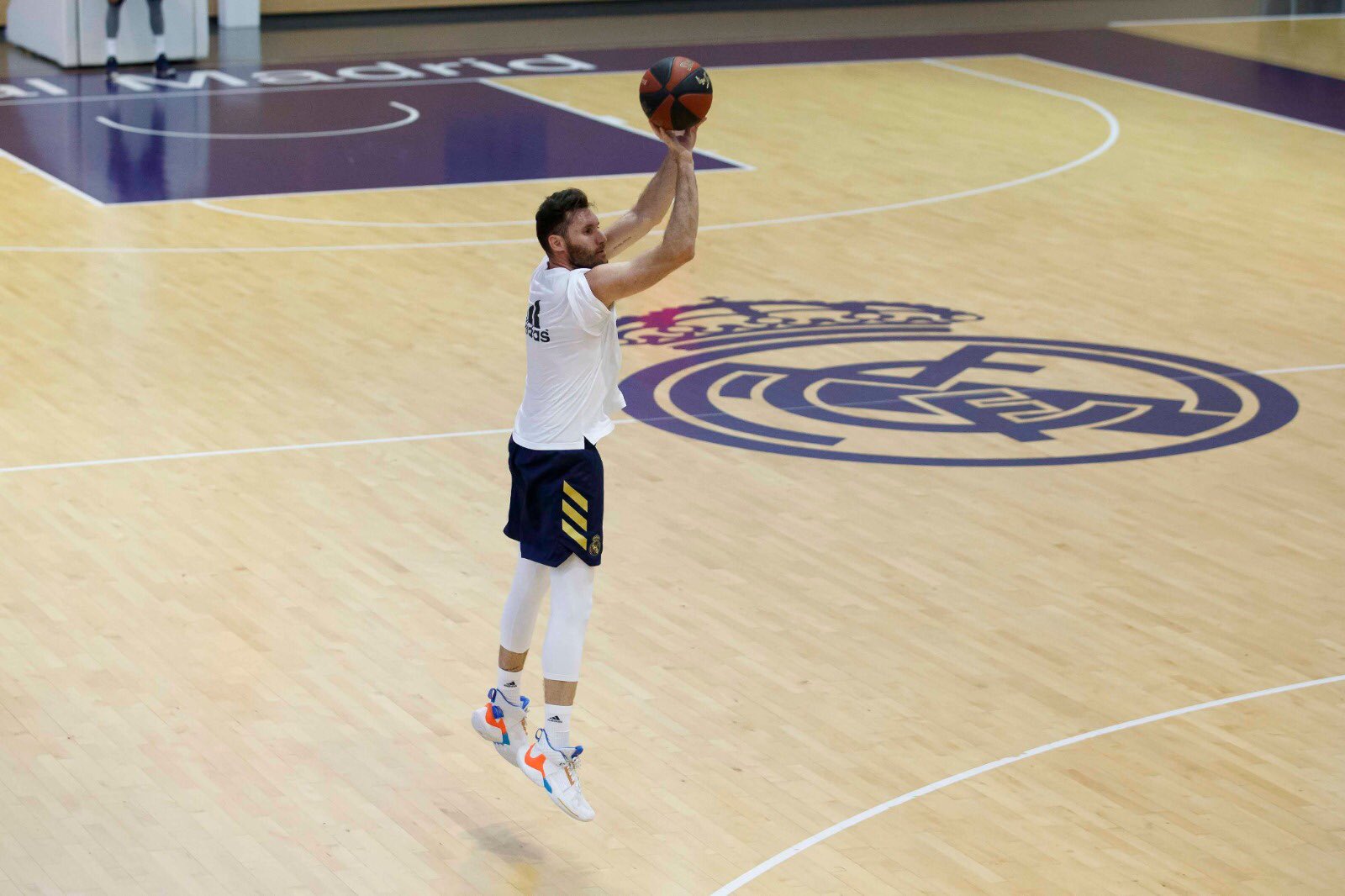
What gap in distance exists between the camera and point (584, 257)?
663 cm

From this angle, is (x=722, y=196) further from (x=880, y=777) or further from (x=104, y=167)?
(x=880, y=777)

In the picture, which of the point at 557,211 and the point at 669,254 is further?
Answer: the point at 557,211

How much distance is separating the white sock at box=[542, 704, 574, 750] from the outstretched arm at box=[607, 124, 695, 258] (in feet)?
4.95

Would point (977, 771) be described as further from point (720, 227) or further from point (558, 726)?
point (720, 227)

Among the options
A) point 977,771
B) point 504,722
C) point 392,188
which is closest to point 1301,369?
point 977,771

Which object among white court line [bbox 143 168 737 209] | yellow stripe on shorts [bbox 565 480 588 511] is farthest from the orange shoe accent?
white court line [bbox 143 168 737 209]

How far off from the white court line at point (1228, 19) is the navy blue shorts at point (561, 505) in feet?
73.0

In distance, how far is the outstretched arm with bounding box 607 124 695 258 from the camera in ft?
21.9

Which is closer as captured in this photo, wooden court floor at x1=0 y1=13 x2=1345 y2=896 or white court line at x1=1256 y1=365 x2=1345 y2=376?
wooden court floor at x1=0 y1=13 x2=1345 y2=896

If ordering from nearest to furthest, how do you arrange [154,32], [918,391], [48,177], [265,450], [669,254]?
1. [669,254]
2. [265,450]
3. [918,391]
4. [48,177]
5. [154,32]

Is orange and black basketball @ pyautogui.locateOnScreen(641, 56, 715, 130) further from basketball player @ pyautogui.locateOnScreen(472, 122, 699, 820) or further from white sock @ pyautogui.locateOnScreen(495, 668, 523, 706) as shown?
white sock @ pyautogui.locateOnScreen(495, 668, 523, 706)

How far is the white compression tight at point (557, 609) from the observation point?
6633 millimetres

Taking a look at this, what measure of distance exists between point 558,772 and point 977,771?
5.18 feet

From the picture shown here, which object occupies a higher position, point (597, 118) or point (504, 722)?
point (597, 118)
